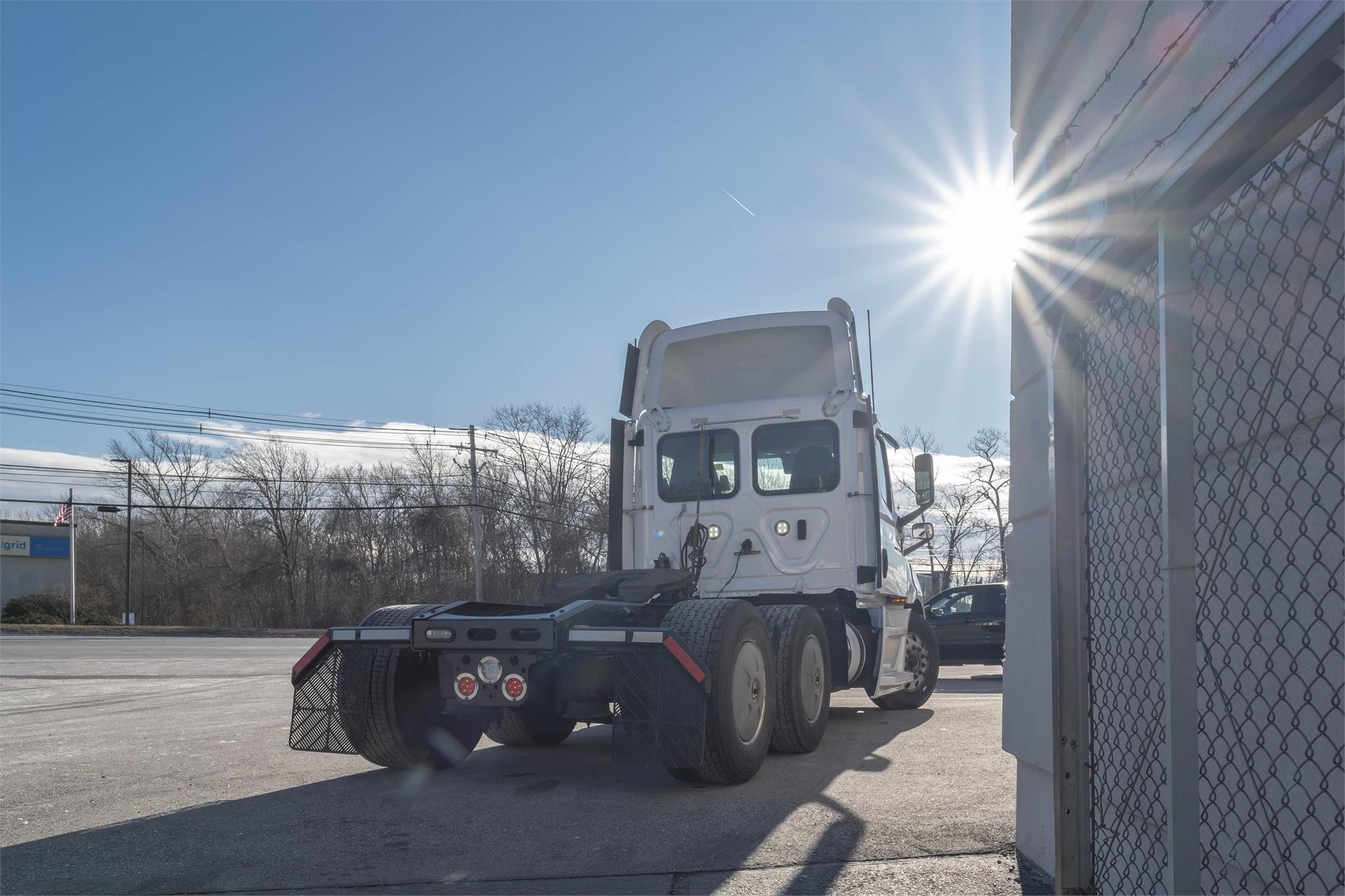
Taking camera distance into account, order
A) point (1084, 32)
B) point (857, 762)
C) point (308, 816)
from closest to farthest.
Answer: point (1084, 32)
point (308, 816)
point (857, 762)

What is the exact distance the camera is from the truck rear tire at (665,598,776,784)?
5641 mm

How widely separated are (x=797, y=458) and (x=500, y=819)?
14.1 feet

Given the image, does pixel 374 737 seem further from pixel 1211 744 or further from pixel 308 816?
pixel 1211 744

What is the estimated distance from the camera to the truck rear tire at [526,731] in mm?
7633

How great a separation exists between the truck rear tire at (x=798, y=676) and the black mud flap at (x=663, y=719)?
4.13 ft

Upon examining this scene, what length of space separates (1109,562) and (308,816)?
14.1 feet

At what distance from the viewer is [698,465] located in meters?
8.87

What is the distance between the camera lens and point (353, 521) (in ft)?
184

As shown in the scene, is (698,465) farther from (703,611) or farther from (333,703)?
(333,703)

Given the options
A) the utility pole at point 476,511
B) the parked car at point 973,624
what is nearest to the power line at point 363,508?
the utility pole at point 476,511

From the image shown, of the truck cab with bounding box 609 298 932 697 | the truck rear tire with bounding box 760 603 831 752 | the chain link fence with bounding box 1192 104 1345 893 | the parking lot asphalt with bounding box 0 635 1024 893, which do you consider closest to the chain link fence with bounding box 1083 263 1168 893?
the chain link fence with bounding box 1192 104 1345 893

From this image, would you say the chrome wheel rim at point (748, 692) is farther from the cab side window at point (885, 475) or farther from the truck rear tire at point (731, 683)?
the cab side window at point (885, 475)

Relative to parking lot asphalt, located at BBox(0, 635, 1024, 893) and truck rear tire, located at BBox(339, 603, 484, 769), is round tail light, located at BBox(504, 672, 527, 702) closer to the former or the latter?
parking lot asphalt, located at BBox(0, 635, 1024, 893)

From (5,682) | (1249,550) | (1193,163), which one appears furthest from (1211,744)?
(5,682)
